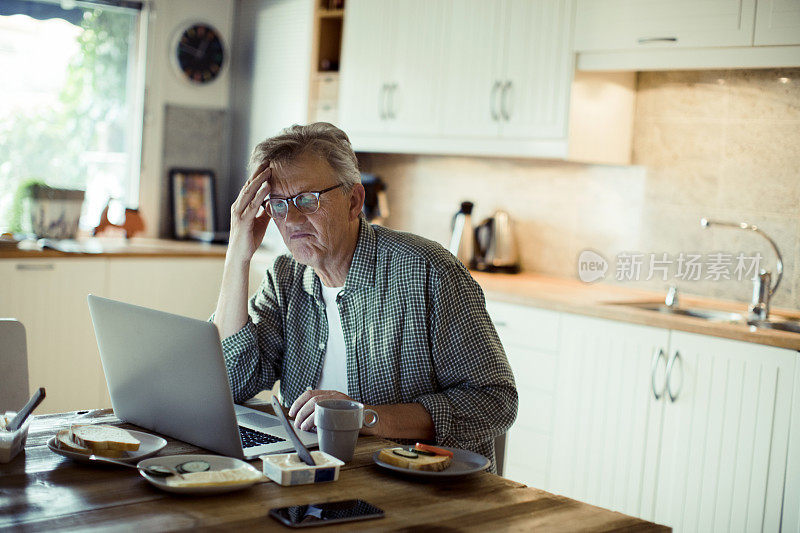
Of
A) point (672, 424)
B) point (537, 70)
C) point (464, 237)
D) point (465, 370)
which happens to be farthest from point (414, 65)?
point (465, 370)

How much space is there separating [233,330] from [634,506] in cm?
162

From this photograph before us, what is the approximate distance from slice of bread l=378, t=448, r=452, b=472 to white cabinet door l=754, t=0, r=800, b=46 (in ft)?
6.71

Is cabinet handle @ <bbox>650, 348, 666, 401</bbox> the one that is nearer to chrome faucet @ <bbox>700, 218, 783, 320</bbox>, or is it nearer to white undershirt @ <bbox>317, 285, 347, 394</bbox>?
chrome faucet @ <bbox>700, 218, 783, 320</bbox>

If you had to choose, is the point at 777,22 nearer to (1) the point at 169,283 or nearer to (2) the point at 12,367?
(2) the point at 12,367

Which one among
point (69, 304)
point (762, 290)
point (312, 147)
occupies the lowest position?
point (69, 304)

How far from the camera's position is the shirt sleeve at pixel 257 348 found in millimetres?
1991

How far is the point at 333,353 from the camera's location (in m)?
2.05

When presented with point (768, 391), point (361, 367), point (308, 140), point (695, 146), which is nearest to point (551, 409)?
point (768, 391)

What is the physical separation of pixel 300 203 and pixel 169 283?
241cm

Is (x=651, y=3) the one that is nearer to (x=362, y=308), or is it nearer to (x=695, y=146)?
(x=695, y=146)

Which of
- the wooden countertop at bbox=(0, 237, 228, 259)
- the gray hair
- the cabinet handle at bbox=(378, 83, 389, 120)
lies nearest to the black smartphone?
the gray hair

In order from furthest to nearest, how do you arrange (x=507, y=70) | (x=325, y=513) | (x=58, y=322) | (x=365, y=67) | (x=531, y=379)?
1. (x=365, y=67)
2. (x=58, y=322)
3. (x=507, y=70)
4. (x=531, y=379)
5. (x=325, y=513)

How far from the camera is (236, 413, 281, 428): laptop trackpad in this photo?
1.71 m

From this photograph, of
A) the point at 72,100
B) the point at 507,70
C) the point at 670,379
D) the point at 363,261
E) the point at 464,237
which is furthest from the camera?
the point at 72,100
